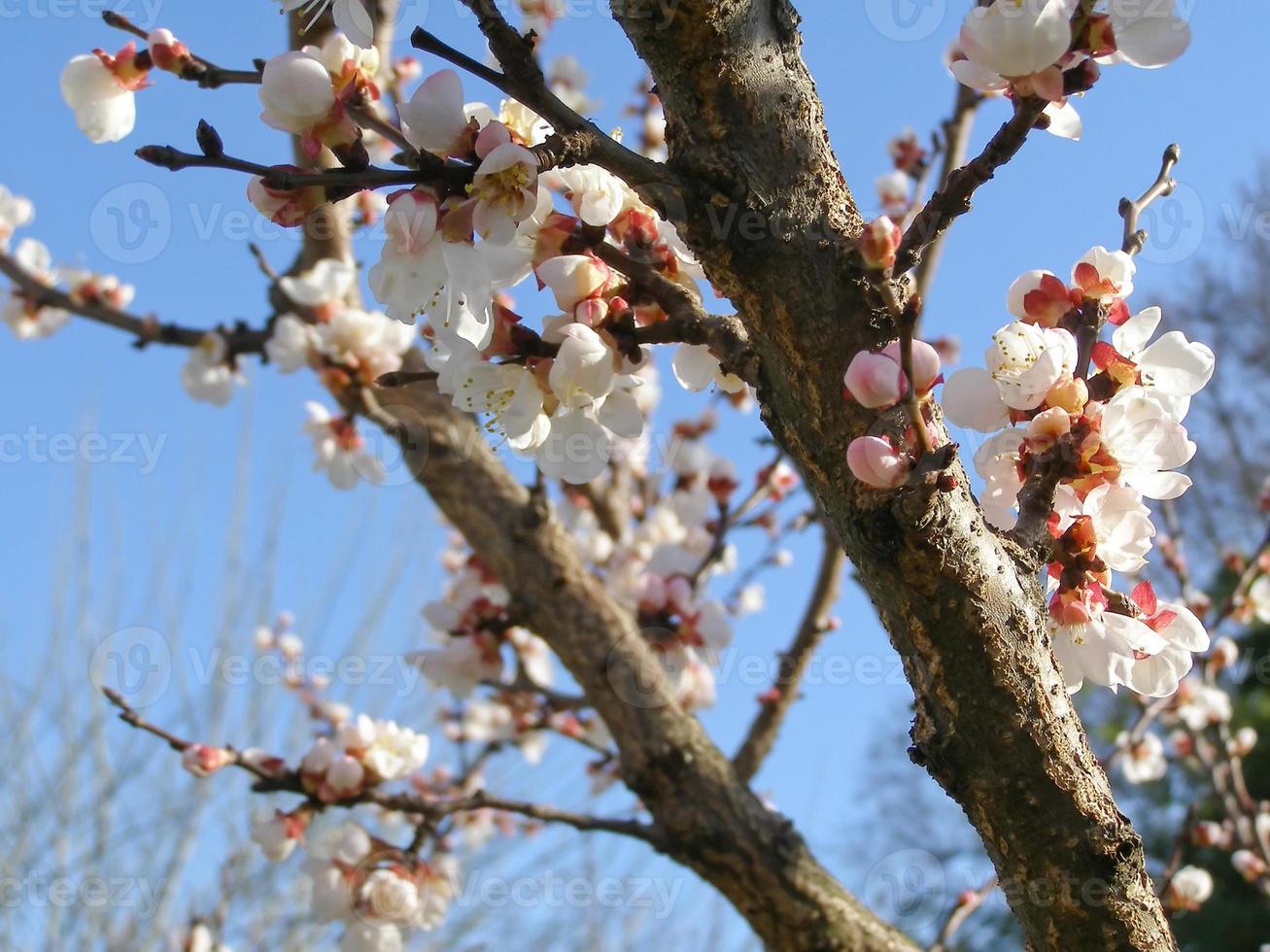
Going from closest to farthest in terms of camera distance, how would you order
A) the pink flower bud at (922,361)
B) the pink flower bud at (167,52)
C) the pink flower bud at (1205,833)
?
the pink flower bud at (922,361) → the pink flower bud at (167,52) → the pink flower bud at (1205,833)

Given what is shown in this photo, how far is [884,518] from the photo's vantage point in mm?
775

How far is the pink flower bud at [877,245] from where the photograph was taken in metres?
0.67

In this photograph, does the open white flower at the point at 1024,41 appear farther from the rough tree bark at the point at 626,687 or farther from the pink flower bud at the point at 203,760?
the pink flower bud at the point at 203,760

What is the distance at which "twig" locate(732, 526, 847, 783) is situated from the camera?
2.30m

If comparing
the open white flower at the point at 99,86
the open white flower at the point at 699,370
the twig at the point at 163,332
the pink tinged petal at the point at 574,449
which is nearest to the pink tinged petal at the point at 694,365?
the open white flower at the point at 699,370

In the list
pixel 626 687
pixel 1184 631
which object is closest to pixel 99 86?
pixel 626 687

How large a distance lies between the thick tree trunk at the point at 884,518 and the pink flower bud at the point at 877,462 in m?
0.02

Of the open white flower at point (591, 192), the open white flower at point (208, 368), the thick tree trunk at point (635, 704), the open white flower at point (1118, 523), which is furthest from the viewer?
the open white flower at point (208, 368)

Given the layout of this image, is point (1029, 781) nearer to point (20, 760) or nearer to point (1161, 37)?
point (1161, 37)

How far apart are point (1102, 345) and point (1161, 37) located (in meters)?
0.27

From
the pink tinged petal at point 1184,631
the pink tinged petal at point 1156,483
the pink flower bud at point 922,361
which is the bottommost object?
the pink flower bud at point 922,361

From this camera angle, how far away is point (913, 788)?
12.4m

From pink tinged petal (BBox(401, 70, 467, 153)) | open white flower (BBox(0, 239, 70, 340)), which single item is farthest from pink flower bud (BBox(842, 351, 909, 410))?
open white flower (BBox(0, 239, 70, 340))

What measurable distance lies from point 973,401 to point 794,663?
1.54 m
